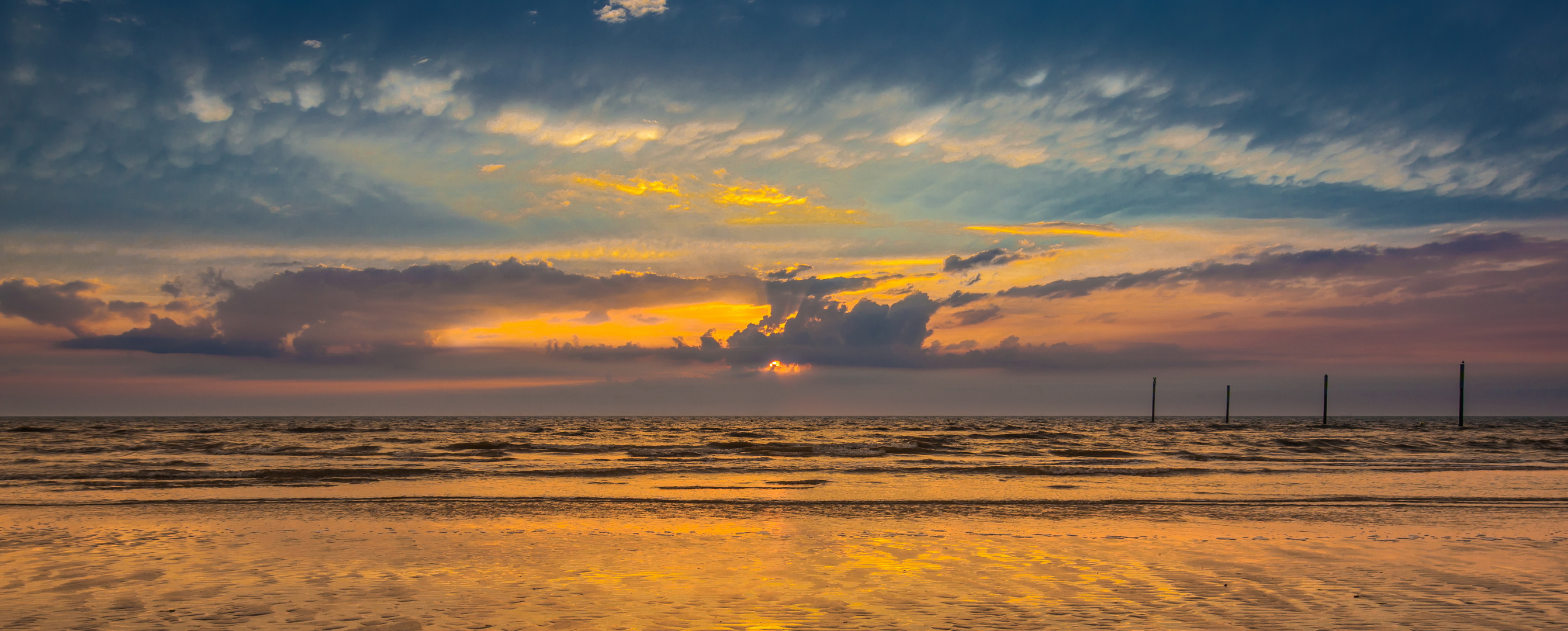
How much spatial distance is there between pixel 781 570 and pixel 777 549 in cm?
157

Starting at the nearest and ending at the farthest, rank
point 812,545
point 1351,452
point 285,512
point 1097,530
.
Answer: point 812,545, point 1097,530, point 285,512, point 1351,452

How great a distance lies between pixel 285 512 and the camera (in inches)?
603

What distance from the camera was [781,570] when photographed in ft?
32.0

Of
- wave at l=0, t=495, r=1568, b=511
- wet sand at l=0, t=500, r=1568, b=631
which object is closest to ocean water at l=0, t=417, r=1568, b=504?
wave at l=0, t=495, r=1568, b=511

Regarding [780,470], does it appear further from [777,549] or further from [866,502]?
[777,549]

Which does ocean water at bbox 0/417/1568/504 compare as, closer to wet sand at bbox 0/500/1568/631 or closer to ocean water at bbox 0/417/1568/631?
ocean water at bbox 0/417/1568/631

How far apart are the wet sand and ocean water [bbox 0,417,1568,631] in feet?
0.17

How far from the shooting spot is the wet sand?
7.47 metres

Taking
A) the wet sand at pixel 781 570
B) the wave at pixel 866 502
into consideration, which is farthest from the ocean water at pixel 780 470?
the wet sand at pixel 781 570

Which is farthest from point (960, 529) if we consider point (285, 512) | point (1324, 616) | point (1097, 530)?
point (285, 512)

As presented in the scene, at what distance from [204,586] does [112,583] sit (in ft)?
3.70

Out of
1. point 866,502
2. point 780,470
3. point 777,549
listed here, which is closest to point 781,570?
point 777,549

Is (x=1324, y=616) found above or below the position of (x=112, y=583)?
above

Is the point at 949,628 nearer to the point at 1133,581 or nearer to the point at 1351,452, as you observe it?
the point at 1133,581
